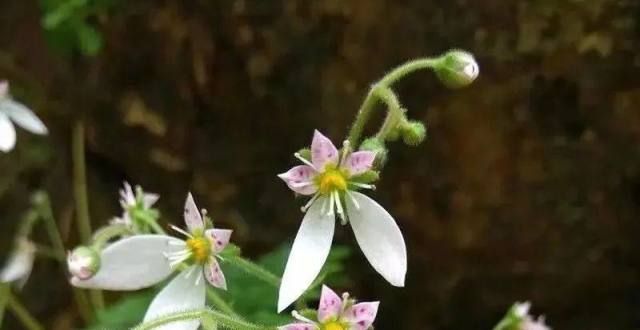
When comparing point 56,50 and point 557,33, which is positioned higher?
point 56,50

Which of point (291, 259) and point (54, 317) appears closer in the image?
point (291, 259)

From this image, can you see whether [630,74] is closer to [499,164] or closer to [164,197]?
[499,164]

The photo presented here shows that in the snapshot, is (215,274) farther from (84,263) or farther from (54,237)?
(54,237)

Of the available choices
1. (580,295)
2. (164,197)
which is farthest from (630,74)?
(164,197)

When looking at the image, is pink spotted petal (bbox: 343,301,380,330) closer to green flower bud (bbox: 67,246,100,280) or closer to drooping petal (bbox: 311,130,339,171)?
drooping petal (bbox: 311,130,339,171)

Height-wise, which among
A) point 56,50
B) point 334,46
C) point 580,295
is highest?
point 56,50

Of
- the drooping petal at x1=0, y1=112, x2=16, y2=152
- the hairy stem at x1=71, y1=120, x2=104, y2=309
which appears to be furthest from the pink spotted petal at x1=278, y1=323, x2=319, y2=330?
the hairy stem at x1=71, y1=120, x2=104, y2=309

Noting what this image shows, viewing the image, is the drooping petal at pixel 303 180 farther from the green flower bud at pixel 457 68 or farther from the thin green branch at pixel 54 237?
the thin green branch at pixel 54 237
